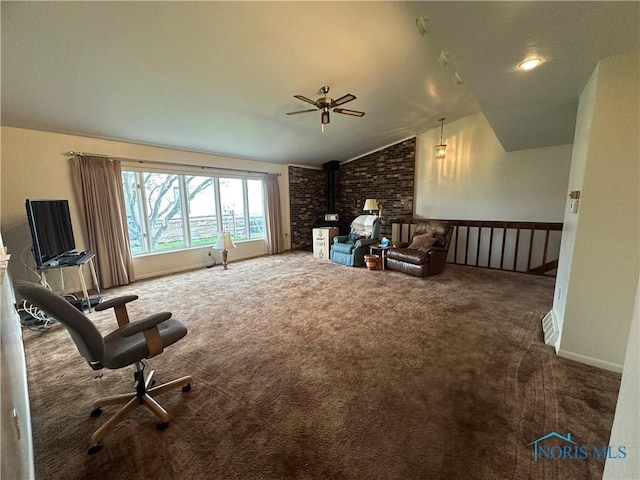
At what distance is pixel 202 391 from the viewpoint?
1796mm

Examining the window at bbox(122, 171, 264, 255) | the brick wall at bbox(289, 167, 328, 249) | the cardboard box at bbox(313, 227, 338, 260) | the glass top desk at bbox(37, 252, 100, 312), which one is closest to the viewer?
the glass top desk at bbox(37, 252, 100, 312)

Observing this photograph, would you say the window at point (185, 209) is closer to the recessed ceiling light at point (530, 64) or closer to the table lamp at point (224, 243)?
the table lamp at point (224, 243)

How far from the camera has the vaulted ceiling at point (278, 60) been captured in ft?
5.41

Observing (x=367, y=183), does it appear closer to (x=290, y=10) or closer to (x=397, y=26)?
(x=397, y=26)

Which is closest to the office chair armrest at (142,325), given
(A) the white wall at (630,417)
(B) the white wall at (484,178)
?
(A) the white wall at (630,417)

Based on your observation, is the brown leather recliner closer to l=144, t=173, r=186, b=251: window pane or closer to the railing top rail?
the railing top rail

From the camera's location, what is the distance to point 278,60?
2.80m

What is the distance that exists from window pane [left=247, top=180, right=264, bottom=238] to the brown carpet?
3317 millimetres

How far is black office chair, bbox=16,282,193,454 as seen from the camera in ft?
4.08

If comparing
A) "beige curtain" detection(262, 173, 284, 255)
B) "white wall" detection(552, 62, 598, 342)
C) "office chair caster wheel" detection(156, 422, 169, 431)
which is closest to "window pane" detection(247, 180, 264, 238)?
"beige curtain" detection(262, 173, 284, 255)

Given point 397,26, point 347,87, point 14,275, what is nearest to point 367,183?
point 347,87

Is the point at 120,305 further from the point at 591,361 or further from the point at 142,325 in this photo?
the point at 591,361

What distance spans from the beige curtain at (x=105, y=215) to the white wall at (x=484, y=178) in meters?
5.95

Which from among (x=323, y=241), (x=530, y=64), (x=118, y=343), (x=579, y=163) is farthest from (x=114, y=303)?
(x=323, y=241)
